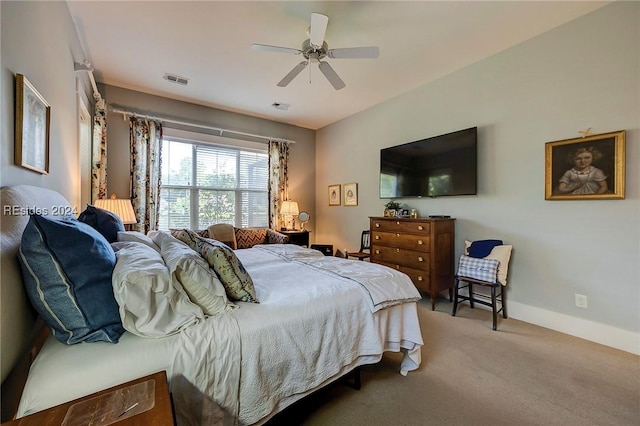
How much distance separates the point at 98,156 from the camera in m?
3.48

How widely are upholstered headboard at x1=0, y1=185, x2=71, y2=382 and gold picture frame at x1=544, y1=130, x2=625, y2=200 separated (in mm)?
3783

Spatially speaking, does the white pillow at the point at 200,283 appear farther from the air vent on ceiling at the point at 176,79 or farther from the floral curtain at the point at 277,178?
the floral curtain at the point at 277,178

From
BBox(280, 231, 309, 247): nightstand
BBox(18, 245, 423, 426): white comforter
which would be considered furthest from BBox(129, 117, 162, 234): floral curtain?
BBox(18, 245, 423, 426): white comforter

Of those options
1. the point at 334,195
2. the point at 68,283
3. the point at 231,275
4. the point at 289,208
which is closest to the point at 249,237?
the point at 289,208

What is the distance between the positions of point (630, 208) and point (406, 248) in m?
1.97

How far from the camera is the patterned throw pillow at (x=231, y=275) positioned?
1390 millimetres

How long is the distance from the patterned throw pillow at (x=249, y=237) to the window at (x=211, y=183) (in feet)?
1.33

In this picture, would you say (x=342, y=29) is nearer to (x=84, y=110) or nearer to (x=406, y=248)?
(x=406, y=248)

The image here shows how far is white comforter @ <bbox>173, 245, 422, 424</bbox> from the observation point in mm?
1110

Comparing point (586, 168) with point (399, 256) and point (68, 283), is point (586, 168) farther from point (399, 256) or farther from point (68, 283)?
point (68, 283)

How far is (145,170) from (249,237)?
1889 mm

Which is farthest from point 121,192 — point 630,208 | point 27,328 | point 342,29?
point 630,208

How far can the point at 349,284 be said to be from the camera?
5.55 feet

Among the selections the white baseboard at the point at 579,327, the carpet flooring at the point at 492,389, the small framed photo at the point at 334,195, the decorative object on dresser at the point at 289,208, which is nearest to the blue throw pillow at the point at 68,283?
the carpet flooring at the point at 492,389
